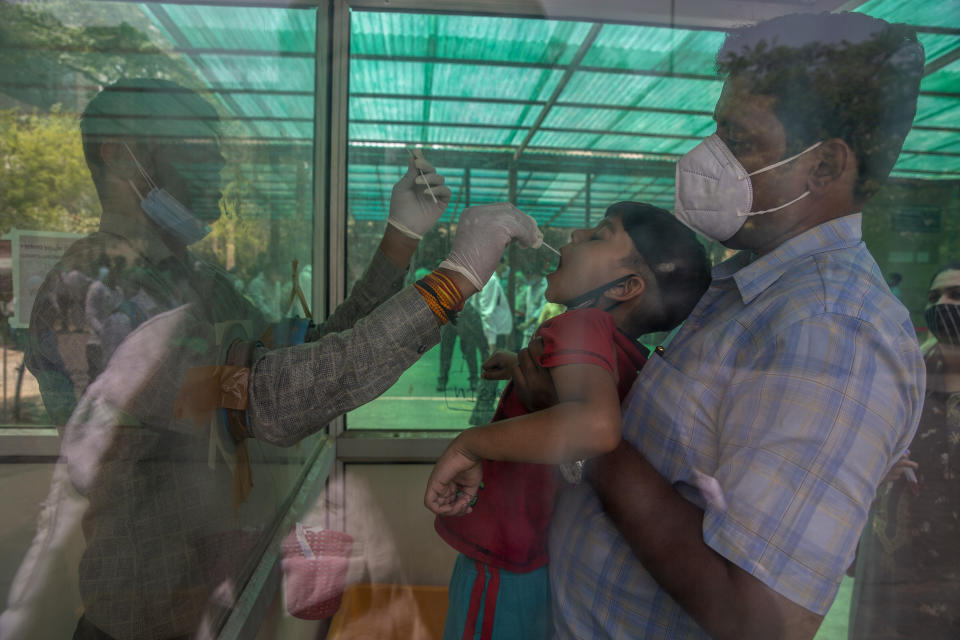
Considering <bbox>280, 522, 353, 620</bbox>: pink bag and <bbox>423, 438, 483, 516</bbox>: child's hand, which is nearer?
<bbox>423, 438, 483, 516</bbox>: child's hand

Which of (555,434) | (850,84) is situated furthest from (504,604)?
(850,84)

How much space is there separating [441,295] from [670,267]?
46 cm

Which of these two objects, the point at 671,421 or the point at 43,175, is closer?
the point at 43,175

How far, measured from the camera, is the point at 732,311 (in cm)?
83

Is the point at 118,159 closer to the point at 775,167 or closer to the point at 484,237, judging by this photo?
the point at 484,237

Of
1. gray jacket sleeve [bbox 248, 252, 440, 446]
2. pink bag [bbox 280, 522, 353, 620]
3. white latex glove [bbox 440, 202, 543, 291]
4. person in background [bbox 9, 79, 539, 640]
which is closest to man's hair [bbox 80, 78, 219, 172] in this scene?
person in background [bbox 9, 79, 539, 640]

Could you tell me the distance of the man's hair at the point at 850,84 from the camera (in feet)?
2.56

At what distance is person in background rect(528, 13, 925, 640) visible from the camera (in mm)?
645

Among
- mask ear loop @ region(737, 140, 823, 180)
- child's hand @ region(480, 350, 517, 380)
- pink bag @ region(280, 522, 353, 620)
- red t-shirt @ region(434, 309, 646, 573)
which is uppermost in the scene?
mask ear loop @ region(737, 140, 823, 180)

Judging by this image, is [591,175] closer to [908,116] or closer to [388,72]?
[388,72]

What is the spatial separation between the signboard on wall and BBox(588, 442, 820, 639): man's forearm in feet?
2.34

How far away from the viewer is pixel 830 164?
0.78 m

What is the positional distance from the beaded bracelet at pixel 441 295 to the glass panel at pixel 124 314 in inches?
14.5

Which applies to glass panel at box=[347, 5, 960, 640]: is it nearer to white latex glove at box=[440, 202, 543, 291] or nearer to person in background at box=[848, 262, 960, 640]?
person in background at box=[848, 262, 960, 640]
